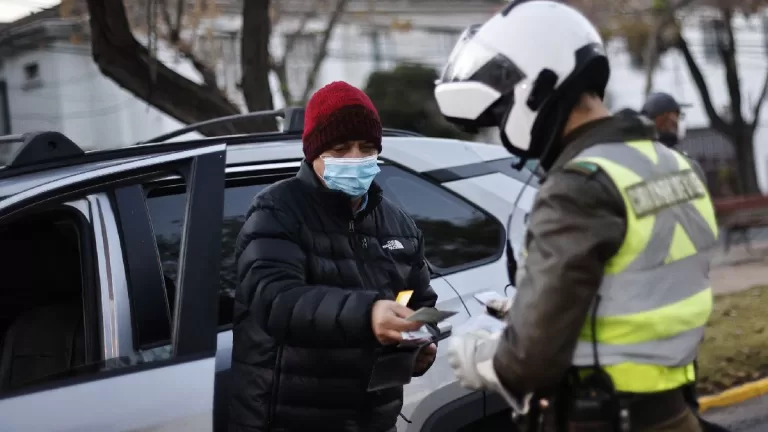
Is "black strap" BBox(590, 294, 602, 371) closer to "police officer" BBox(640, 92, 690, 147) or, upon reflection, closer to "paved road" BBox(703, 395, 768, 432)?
"police officer" BBox(640, 92, 690, 147)

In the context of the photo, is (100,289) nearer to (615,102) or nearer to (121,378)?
(121,378)

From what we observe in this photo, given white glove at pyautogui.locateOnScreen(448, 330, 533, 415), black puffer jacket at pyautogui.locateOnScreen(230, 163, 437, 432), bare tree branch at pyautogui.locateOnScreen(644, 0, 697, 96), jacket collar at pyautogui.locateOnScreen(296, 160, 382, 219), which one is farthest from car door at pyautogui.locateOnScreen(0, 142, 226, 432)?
bare tree branch at pyautogui.locateOnScreen(644, 0, 697, 96)

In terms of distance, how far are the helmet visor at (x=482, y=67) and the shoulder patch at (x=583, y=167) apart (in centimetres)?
22

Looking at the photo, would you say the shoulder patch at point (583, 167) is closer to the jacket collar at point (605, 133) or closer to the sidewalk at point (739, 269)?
the jacket collar at point (605, 133)

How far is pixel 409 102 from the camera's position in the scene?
65.4 feet

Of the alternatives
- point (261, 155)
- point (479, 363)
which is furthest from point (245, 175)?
point (479, 363)

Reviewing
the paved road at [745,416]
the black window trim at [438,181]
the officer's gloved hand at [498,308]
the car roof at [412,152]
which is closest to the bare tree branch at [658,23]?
the paved road at [745,416]

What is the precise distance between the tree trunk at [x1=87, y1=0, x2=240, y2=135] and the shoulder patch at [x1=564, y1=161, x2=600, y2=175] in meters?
5.08

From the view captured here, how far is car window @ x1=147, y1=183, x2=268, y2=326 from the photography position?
10.2ft

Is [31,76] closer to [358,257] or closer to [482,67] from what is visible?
[358,257]

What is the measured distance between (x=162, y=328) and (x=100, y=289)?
0.22 metres

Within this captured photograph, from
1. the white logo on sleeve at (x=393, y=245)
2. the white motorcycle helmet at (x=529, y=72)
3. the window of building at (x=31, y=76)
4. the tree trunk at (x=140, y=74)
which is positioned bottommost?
the window of building at (x=31, y=76)

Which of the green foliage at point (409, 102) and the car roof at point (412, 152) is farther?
the green foliage at point (409, 102)

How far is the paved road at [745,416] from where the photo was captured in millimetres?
5959
